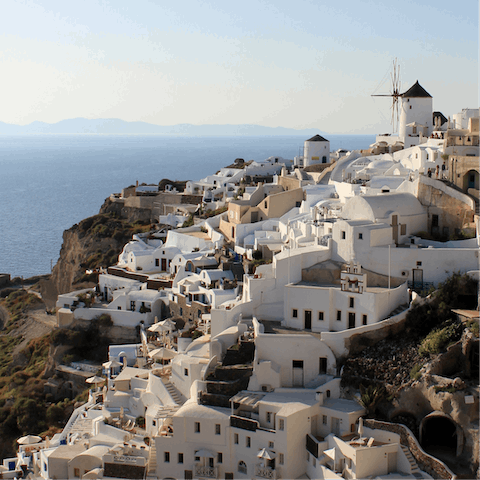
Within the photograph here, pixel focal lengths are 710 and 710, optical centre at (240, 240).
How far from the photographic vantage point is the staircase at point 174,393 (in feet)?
85.6

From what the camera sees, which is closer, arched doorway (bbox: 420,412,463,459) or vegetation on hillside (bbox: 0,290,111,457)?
arched doorway (bbox: 420,412,463,459)

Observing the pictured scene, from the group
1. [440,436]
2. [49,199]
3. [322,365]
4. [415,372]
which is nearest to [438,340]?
[415,372]

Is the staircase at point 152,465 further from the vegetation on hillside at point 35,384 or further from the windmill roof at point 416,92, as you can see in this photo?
the windmill roof at point 416,92

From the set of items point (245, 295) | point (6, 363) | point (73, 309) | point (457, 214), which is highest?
point (457, 214)

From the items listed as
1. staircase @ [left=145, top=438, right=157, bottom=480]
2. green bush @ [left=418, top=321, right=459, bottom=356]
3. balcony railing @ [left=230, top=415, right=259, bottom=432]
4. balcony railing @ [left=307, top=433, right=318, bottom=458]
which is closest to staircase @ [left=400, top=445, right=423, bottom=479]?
balcony railing @ [left=307, top=433, right=318, bottom=458]

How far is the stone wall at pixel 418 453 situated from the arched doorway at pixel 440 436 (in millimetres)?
724

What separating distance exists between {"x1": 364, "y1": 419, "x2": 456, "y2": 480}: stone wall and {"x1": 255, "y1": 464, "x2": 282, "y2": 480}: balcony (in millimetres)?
3154

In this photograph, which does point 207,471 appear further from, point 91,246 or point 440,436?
point 91,246

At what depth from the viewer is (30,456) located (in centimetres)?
2880

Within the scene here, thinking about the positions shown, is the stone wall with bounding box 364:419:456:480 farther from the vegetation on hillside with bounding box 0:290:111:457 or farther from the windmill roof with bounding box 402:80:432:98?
the windmill roof with bounding box 402:80:432:98

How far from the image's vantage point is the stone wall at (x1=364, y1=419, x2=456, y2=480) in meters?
20.3

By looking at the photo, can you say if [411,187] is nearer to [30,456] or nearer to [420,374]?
[420,374]

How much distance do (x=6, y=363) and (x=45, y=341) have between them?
3.12 m

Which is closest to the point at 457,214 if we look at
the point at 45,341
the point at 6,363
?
the point at 45,341
